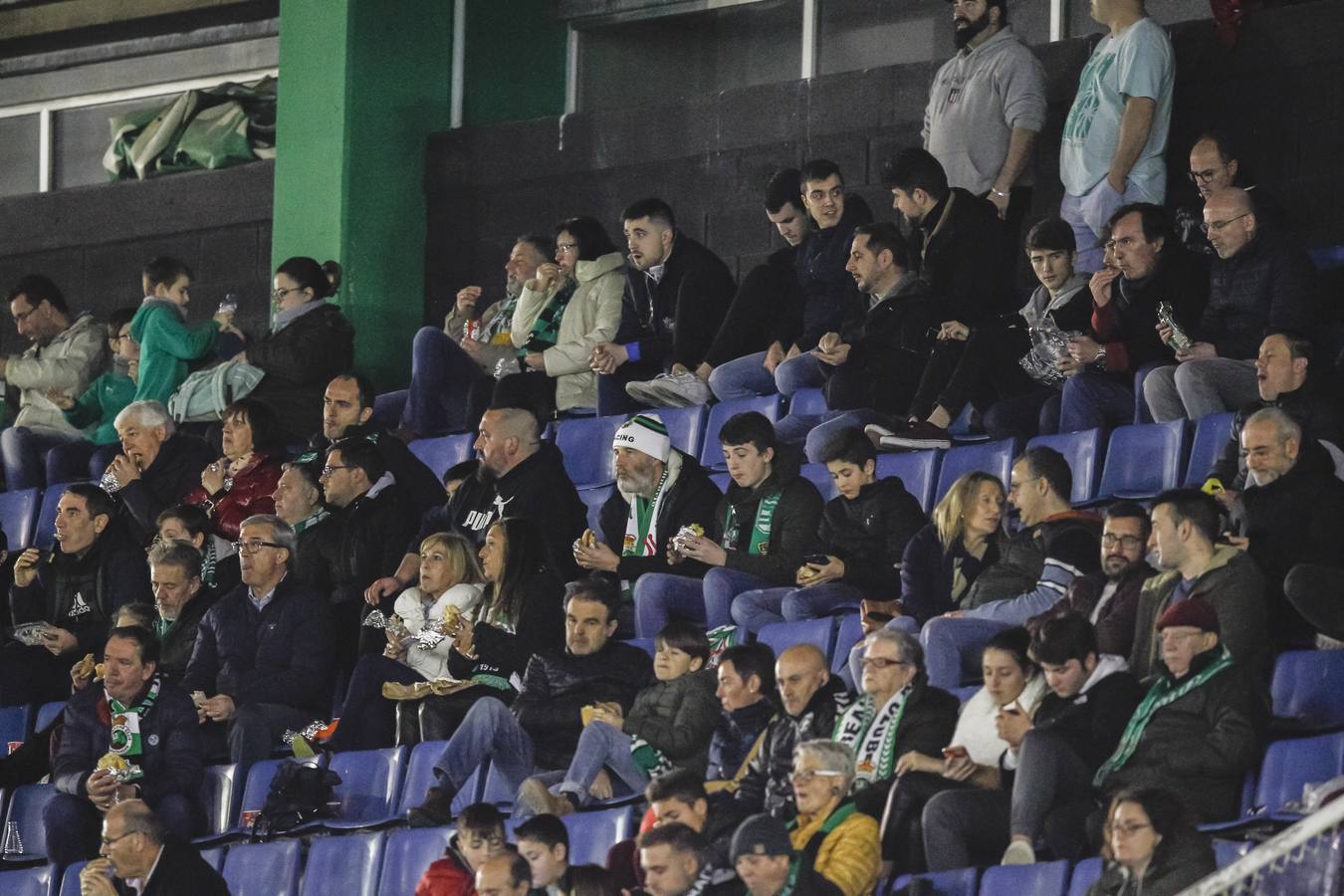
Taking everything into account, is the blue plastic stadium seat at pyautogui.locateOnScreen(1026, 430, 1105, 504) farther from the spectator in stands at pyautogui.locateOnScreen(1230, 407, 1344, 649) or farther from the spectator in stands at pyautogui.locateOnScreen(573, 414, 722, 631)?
the spectator in stands at pyautogui.locateOnScreen(573, 414, 722, 631)

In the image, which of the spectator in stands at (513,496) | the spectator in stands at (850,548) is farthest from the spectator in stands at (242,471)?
the spectator in stands at (850,548)

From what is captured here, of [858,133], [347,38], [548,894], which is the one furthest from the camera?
[347,38]

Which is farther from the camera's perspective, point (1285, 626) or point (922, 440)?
point (922, 440)

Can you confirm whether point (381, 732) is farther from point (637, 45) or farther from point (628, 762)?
point (637, 45)

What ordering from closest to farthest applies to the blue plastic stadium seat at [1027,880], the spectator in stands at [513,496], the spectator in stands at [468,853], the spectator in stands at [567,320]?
1. the blue plastic stadium seat at [1027,880]
2. the spectator in stands at [468,853]
3. the spectator in stands at [513,496]
4. the spectator in stands at [567,320]

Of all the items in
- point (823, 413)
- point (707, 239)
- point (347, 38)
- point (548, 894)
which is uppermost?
point (347, 38)

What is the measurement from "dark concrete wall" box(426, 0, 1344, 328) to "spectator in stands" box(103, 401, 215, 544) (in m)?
1.57

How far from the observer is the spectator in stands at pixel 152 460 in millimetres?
8836

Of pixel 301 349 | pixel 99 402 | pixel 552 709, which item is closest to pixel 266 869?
pixel 552 709

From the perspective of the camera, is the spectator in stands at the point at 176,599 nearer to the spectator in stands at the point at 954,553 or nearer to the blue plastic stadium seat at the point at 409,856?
the blue plastic stadium seat at the point at 409,856

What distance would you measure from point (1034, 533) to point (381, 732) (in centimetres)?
195

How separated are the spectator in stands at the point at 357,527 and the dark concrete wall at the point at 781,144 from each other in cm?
→ 193

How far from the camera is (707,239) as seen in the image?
380 inches

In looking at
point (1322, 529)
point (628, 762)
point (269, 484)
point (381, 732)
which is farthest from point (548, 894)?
point (269, 484)
